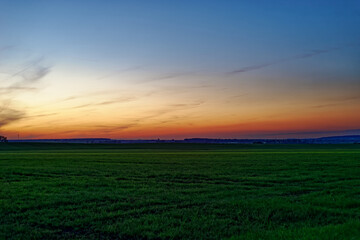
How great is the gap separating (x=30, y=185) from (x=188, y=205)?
11889 millimetres

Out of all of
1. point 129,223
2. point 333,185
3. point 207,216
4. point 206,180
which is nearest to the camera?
point 129,223

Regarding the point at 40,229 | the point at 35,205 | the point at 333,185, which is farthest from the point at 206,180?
the point at 40,229

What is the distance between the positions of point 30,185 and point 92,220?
10899 mm

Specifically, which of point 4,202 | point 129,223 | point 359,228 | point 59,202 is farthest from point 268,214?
point 4,202

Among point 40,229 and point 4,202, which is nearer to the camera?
point 40,229

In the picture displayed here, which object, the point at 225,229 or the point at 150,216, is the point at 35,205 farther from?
the point at 225,229

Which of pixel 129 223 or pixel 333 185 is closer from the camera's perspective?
pixel 129 223

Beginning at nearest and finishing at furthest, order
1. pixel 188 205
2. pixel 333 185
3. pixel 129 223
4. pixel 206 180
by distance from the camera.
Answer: pixel 129 223 → pixel 188 205 → pixel 333 185 → pixel 206 180

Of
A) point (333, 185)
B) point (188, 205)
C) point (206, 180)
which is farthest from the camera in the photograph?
point (206, 180)

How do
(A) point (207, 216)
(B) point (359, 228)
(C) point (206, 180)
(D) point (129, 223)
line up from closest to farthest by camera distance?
(B) point (359, 228) → (D) point (129, 223) → (A) point (207, 216) → (C) point (206, 180)

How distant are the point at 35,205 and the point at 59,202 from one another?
112cm

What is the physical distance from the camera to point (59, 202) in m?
15.0

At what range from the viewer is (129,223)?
11188 millimetres

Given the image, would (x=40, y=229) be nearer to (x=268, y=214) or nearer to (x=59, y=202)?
(x=59, y=202)
